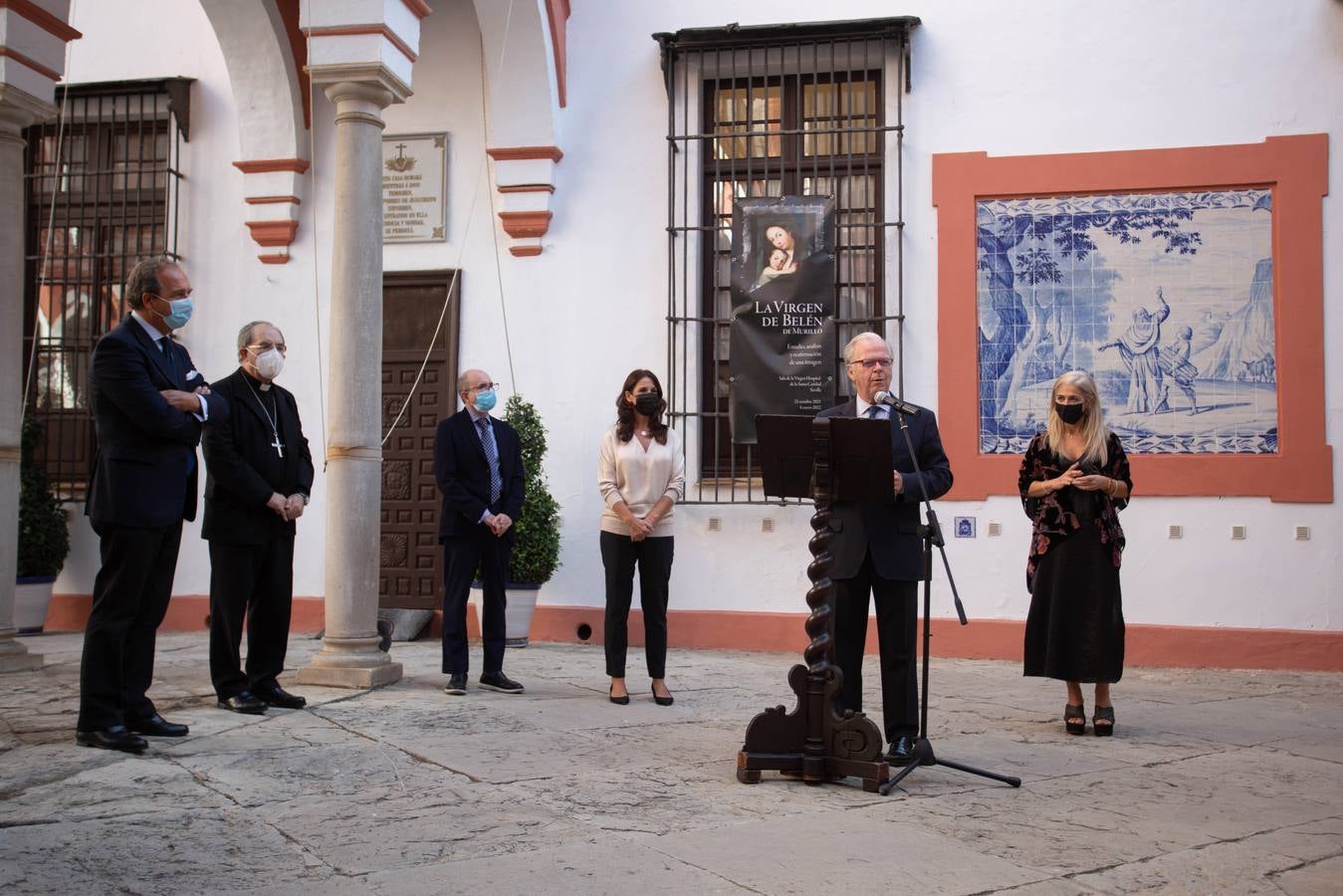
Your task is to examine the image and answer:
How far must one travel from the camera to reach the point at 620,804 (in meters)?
4.03

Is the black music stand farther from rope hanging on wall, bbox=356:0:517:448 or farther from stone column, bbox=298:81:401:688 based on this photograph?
rope hanging on wall, bbox=356:0:517:448

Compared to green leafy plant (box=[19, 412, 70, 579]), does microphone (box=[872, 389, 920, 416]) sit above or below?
above

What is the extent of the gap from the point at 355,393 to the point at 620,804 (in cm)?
341

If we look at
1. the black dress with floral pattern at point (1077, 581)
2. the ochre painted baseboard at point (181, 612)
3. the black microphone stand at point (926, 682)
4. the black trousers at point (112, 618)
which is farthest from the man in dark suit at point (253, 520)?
the ochre painted baseboard at point (181, 612)

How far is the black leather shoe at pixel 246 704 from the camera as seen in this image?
18.2 ft

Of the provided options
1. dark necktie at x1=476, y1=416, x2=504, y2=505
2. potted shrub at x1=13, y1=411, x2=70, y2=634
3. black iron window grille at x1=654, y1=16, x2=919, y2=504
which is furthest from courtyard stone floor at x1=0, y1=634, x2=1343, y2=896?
potted shrub at x1=13, y1=411, x2=70, y2=634

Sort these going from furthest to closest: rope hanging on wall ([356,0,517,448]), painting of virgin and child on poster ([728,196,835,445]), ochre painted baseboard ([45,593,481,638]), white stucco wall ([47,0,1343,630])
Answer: ochre painted baseboard ([45,593,481,638]) < rope hanging on wall ([356,0,517,448]) < painting of virgin and child on poster ([728,196,835,445]) < white stucco wall ([47,0,1343,630])

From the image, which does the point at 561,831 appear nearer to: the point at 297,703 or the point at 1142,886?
the point at 1142,886

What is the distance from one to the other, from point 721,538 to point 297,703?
12.6 feet

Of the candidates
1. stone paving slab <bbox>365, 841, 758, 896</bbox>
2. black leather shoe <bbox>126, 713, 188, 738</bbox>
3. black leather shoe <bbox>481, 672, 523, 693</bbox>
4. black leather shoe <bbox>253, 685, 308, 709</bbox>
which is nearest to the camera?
stone paving slab <bbox>365, 841, 758, 896</bbox>

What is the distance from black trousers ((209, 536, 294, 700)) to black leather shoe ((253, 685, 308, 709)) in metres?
0.03

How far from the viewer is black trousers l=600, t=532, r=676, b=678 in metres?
6.12

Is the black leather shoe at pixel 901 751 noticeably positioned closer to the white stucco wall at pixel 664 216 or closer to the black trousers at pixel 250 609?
the black trousers at pixel 250 609

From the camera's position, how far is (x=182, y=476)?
4992 millimetres
